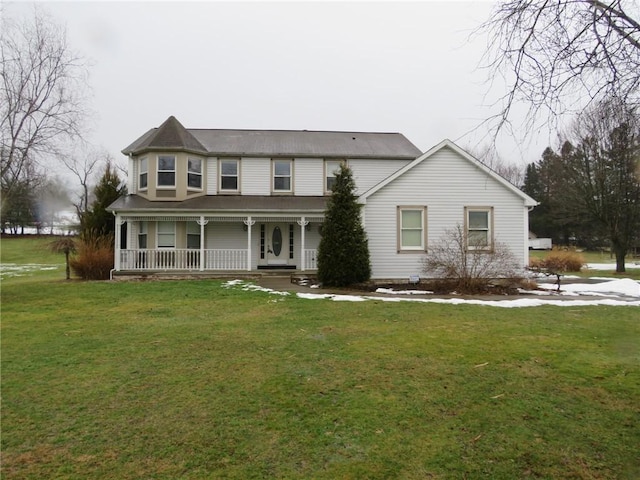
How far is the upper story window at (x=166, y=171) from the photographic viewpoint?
1806 centimetres

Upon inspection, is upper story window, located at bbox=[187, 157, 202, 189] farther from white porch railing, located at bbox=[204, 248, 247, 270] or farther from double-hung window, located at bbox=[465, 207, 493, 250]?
double-hung window, located at bbox=[465, 207, 493, 250]

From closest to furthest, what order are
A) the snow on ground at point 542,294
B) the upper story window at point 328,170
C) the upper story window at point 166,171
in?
the snow on ground at point 542,294 < the upper story window at point 166,171 < the upper story window at point 328,170

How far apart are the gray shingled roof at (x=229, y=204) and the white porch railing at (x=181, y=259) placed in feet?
5.87

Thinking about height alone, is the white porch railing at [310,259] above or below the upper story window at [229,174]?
below

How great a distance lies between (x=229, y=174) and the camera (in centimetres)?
1912

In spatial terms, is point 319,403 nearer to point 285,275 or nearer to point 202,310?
point 202,310

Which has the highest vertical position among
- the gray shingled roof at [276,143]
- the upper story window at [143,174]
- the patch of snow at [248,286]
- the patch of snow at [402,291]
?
the gray shingled roof at [276,143]

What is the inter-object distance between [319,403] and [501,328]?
468cm

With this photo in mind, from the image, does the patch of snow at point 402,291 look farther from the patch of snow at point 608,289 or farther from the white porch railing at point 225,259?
the white porch railing at point 225,259

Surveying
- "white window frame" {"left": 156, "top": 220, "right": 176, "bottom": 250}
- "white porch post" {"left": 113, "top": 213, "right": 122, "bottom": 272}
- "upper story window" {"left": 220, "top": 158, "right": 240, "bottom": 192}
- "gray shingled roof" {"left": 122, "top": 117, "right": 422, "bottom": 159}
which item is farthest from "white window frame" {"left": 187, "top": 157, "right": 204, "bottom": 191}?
"white porch post" {"left": 113, "top": 213, "right": 122, "bottom": 272}

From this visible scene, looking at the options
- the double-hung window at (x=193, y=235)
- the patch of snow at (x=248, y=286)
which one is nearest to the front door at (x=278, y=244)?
the double-hung window at (x=193, y=235)

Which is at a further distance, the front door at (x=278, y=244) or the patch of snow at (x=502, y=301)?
the front door at (x=278, y=244)

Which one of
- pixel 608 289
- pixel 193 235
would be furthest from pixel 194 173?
pixel 608 289

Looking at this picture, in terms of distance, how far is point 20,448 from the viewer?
10.7 ft
